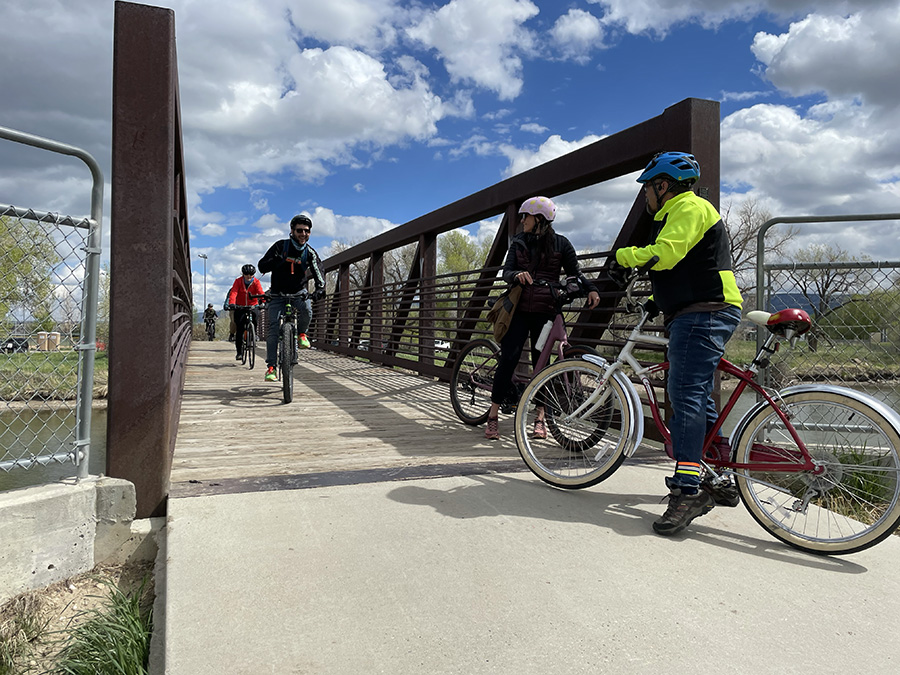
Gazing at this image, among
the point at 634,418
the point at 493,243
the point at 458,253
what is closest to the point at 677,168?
the point at 634,418

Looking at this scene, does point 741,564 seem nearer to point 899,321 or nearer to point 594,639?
point 594,639

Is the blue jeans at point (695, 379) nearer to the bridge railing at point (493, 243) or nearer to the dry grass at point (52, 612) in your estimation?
the bridge railing at point (493, 243)

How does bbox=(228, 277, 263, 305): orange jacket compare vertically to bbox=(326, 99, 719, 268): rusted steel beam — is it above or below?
below

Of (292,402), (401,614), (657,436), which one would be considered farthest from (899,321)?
(292,402)

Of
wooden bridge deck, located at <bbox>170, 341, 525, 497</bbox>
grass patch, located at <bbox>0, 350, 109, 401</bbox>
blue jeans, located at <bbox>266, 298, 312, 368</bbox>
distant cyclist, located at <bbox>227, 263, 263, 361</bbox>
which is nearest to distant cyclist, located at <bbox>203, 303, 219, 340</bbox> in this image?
distant cyclist, located at <bbox>227, 263, 263, 361</bbox>

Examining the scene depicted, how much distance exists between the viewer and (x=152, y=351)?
9.20 feet

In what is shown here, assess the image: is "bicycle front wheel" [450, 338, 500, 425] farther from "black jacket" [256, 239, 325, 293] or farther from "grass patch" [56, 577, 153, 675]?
"grass patch" [56, 577, 153, 675]

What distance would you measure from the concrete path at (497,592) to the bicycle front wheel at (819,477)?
0.34 ft

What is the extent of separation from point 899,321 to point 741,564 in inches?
110

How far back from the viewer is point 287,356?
5996mm

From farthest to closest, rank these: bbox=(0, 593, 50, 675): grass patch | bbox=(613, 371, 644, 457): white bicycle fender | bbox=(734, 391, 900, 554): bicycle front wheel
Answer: bbox=(613, 371, 644, 457): white bicycle fender, bbox=(734, 391, 900, 554): bicycle front wheel, bbox=(0, 593, 50, 675): grass patch

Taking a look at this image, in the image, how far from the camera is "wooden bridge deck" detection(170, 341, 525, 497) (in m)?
3.28

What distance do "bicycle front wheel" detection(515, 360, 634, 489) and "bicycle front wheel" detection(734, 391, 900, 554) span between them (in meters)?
0.57

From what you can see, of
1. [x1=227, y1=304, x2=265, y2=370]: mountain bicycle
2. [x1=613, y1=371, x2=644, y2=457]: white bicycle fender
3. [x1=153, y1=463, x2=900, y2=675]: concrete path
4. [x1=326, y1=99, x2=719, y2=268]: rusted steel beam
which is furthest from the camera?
[x1=227, y1=304, x2=265, y2=370]: mountain bicycle
